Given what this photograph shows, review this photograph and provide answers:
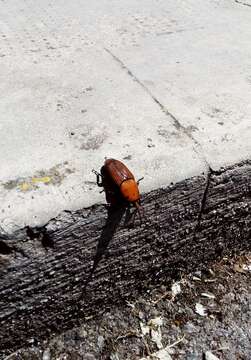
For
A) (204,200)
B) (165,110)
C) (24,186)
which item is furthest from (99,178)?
(165,110)

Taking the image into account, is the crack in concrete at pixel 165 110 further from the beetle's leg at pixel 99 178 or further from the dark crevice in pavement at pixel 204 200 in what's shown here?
the beetle's leg at pixel 99 178

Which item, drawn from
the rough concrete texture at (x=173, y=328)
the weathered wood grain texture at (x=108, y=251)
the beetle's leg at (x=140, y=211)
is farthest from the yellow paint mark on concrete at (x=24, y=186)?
the rough concrete texture at (x=173, y=328)

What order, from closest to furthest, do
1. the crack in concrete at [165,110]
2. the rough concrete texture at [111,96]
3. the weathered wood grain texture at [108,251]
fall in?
the weathered wood grain texture at [108,251] → the rough concrete texture at [111,96] → the crack in concrete at [165,110]

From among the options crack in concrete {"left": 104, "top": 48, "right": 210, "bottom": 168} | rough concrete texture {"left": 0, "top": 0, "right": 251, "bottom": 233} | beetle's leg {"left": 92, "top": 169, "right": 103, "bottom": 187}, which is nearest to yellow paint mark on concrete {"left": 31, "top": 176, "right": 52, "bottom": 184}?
rough concrete texture {"left": 0, "top": 0, "right": 251, "bottom": 233}

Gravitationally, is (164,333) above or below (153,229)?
below

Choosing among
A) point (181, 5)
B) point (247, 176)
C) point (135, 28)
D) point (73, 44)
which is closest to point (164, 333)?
point (247, 176)

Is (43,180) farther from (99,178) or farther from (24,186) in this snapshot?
(99,178)

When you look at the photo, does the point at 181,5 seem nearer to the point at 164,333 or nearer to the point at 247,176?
the point at 247,176

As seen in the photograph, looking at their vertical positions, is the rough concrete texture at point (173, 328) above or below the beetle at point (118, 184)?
below
